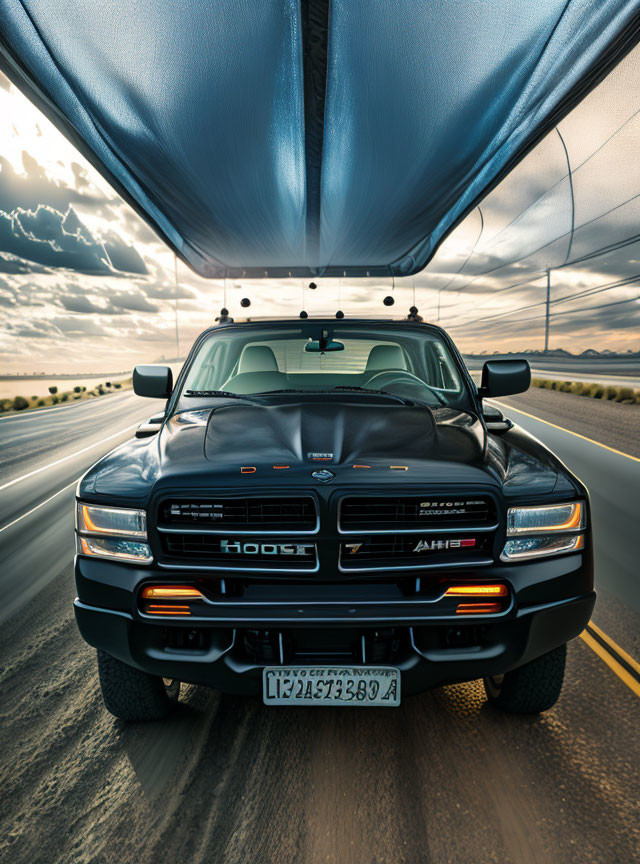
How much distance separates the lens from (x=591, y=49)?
246 inches

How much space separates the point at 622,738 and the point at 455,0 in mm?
5508

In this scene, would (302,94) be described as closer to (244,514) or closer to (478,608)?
(244,514)

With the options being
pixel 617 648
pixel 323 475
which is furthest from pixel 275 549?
pixel 617 648

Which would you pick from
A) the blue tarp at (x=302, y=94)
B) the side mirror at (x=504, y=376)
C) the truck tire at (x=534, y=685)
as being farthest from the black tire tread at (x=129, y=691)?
the blue tarp at (x=302, y=94)

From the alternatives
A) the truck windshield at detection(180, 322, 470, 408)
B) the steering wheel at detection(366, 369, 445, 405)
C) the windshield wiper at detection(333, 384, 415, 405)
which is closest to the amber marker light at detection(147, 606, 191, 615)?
the windshield wiper at detection(333, 384, 415, 405)

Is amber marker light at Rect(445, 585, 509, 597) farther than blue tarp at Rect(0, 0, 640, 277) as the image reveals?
No

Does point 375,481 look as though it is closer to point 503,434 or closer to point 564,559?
point 564,559

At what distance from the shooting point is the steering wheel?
419cm

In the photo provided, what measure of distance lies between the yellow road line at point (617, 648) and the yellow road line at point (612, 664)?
7 cm

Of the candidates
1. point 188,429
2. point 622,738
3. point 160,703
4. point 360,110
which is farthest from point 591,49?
point 160,703

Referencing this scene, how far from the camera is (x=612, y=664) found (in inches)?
143

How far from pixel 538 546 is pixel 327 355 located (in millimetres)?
2376

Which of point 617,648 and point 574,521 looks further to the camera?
point 617,648

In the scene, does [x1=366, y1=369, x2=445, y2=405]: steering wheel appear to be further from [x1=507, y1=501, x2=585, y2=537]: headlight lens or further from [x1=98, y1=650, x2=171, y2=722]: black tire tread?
[x1=98, y1=650, x2=171, y2=722]: black tire tread
